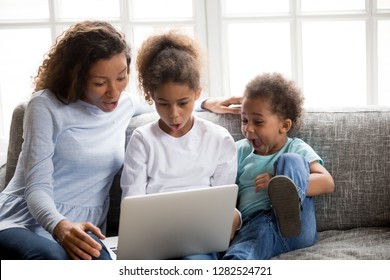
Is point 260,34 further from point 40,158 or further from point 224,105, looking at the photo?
point 40,158

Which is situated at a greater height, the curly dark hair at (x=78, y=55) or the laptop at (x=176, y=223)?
the curly dark hair at (x=78, y=55)

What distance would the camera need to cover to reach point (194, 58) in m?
1.78

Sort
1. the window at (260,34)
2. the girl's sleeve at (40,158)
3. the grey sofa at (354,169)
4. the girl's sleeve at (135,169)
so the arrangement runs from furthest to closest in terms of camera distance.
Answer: the window at (260,34) < the grey sofa at (354,169) < the girl's sleeve at (135,169) < the girl's sleeve at (40,158)

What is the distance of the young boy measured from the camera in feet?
5.52

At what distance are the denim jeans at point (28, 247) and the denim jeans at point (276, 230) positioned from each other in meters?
0.35

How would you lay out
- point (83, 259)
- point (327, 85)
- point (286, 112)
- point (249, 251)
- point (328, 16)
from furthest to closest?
point (327, 85), point (328, 16), point (286, 112), point (249, 251), point (83, 259)

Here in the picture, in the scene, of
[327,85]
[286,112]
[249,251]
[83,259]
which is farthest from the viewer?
[327,85]

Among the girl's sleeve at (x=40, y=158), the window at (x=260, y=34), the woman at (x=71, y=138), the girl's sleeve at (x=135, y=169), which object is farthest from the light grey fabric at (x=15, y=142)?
the window at (x=260, y=34)

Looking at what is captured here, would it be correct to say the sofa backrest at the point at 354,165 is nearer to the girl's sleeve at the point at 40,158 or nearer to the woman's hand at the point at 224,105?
the woman's hand at the point at 224,105

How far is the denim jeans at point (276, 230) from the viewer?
5.55ft

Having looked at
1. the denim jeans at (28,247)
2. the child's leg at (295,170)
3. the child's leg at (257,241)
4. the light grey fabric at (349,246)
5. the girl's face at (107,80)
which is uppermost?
the girl's face at (107,80)

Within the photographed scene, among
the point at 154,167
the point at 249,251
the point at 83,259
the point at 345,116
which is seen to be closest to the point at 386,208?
the point at 345,116
